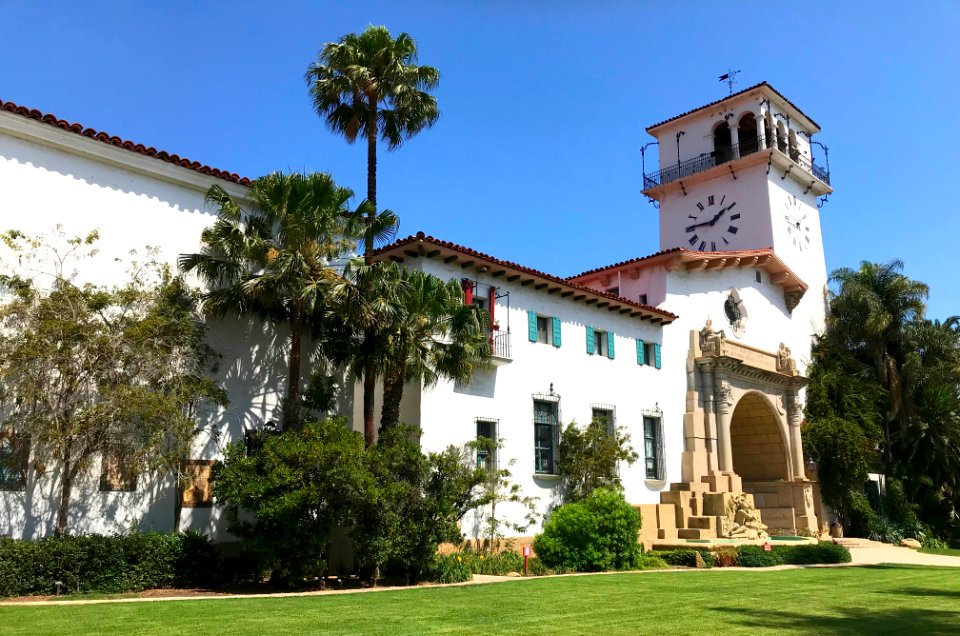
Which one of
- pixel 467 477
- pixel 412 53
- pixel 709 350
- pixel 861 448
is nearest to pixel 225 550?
pixel 467 477

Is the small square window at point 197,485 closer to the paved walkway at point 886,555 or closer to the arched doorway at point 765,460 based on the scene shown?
the paved walkway at point 886,555

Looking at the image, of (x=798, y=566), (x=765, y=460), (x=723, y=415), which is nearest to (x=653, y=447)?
(x=723, y=415)

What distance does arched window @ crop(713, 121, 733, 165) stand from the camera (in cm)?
4253

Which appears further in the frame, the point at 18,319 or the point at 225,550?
the point at 225,550

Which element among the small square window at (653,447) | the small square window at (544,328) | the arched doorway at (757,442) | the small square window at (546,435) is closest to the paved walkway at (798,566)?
the arched doorway at (757,442)

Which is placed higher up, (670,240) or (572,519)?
(670,240)

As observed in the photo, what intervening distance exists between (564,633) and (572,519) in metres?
11.4

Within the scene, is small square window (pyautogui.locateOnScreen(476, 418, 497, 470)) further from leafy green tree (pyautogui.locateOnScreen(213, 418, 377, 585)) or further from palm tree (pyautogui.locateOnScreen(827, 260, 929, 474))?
palm tree (pyautogui.locateOnScreen(827, 260, 929, 474))

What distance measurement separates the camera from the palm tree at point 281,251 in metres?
18.9

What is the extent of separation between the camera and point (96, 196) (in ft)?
61.4

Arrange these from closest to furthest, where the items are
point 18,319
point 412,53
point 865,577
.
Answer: point 18,319, point 865,577, point 412,53

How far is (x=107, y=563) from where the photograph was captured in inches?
638

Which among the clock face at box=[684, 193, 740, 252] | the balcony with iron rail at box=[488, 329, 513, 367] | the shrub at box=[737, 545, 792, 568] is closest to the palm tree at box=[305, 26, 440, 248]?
the balcony with iron rail at box=[488, 329, 513, 367]

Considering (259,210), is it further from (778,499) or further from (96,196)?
(778,499)
